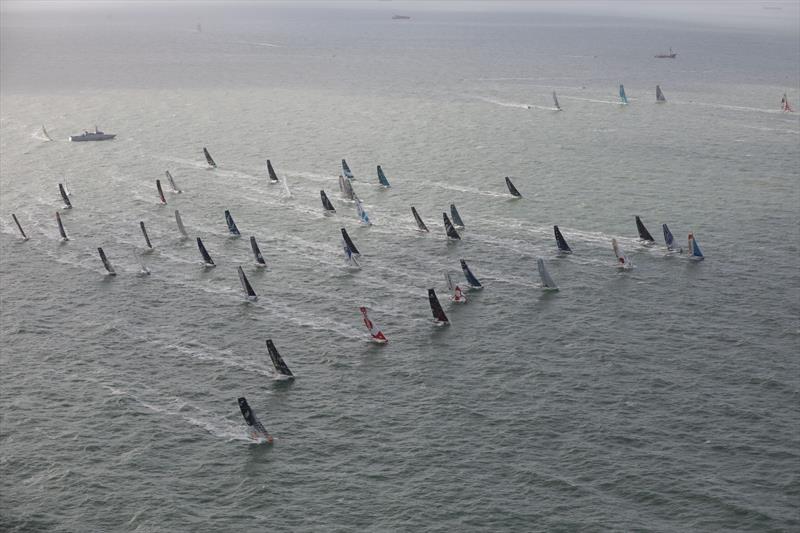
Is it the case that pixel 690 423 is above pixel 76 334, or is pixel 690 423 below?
above

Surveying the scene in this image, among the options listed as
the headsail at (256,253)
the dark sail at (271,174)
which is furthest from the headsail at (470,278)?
the dark sail at (271,174)

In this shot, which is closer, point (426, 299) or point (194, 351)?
point (194, 351)

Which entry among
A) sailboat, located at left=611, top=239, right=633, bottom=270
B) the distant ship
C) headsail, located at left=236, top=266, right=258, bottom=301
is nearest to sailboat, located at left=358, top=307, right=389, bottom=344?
headsail, located at left=236, top=266, right=258, bottom=301

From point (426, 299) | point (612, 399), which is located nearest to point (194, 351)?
point (426, 299)

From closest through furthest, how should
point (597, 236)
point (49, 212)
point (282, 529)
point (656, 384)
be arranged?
point (282, 529) → point (656, 384) → point (597, 236) → point (49, 212)

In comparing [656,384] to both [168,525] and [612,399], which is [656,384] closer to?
[612,399]

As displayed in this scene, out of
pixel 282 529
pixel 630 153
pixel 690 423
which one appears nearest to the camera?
pixel 282 529

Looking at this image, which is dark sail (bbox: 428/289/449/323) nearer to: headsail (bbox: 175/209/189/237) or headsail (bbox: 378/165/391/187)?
headsail (bbox: 175/209/189/237)

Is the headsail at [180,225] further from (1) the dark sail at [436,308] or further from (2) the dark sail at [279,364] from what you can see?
(2) the dark sail at [279,364]
